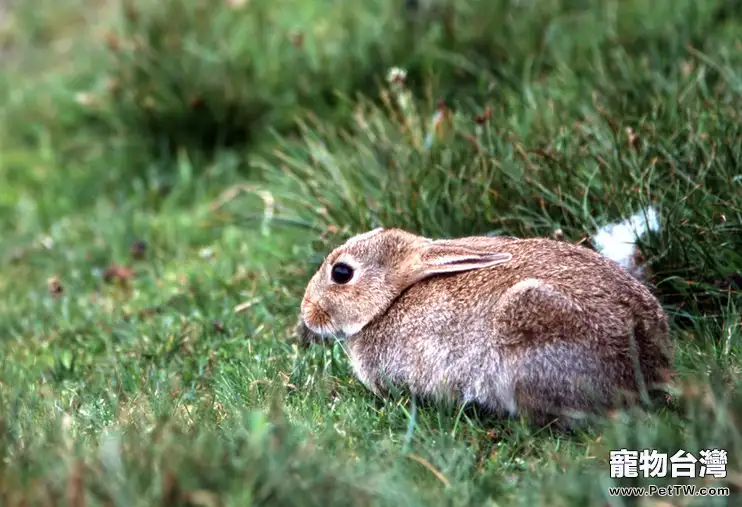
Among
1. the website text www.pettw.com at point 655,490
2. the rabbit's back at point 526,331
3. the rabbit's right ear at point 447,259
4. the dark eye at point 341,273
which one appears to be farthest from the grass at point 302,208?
the rabbit's right ear at point 447,259

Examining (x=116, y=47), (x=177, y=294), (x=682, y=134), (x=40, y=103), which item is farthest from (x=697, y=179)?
(x=40, y=103)

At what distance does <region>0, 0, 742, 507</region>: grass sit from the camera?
3221 mm

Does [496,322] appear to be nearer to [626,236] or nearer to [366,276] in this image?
[366,276]

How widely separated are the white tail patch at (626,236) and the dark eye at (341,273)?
1.09 metres

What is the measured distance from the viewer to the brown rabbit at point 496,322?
3752mm

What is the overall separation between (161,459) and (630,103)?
12.3 feet

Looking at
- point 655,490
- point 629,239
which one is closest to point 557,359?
point 655,490

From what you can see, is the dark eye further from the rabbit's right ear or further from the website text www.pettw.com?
the website text www.pettw.com

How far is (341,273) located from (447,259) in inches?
18.9

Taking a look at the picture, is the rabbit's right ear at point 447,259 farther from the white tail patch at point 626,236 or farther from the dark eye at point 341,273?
the white tail patch at point 626,236

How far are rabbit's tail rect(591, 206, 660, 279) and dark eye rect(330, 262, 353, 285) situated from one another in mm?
1092

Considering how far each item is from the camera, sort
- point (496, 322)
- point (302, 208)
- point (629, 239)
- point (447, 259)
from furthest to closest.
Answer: point (302, 208)
point (629, 239)
point (447, 259)
point (496, 322)

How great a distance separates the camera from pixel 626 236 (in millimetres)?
4738

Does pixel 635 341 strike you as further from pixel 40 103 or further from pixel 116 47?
pixel 40 103
